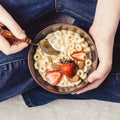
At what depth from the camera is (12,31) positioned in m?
0.91

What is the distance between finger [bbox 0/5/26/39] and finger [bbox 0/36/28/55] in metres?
0.03

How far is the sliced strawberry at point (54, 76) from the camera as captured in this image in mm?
994

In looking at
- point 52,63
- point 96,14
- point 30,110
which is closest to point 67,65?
point 52,63

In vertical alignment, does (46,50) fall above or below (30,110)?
above

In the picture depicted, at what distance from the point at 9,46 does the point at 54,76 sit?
170mm

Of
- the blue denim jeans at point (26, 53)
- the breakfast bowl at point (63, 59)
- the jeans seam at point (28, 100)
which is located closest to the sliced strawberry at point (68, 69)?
the breakfast bowl at point (63, 59)

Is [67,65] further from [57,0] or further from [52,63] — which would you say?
[57,0]

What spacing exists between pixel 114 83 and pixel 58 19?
11.2 inches

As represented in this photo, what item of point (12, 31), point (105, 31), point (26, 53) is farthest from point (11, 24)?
point (105, 31)

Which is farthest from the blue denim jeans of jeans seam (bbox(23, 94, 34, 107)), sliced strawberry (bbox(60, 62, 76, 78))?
sliced strawberry (bbox(60, 62, 76, 78))

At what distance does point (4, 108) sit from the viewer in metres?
1.21

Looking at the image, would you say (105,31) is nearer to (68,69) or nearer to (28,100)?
(68,69)

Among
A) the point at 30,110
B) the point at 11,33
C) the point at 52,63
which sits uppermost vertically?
the point at 11,33

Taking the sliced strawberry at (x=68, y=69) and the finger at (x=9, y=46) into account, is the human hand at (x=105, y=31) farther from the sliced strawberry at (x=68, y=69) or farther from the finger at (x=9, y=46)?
the finger at (x=9, y=46)
